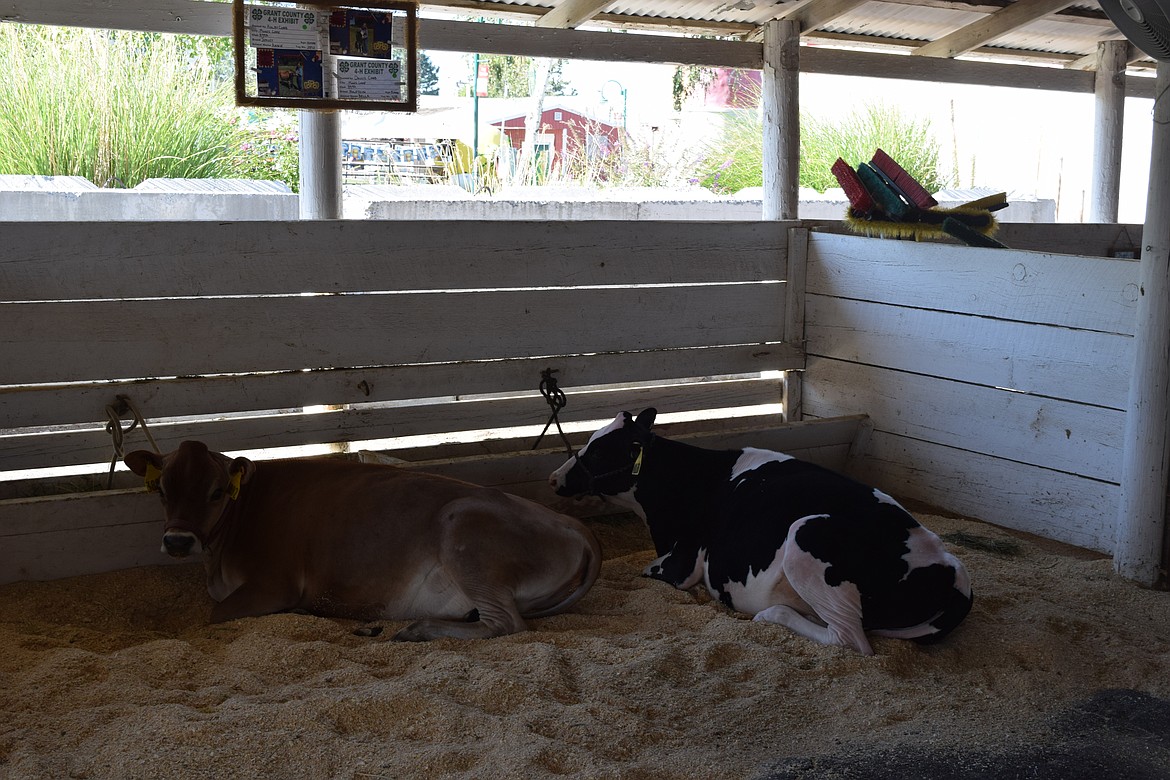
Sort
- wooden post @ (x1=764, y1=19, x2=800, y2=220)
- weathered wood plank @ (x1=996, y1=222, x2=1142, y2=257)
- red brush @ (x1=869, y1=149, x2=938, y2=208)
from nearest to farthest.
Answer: red brush @ (x1=869, y1=149, x2=938, y2=208) → wooden post @ (x1=764, y1=19, x2=800, y2=220) → weathered wood plank @ (x1=996, y1=222, x2=1142, y2=257)

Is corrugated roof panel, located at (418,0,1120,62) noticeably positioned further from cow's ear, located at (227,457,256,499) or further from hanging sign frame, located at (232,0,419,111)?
cow's ear, located at (227,457,256,499)

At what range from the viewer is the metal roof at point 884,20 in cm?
541

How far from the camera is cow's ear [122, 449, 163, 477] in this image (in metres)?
3.60

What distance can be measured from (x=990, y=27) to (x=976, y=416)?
2.97 meters

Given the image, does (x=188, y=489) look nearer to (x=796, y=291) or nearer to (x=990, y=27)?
(x=796, y=291)

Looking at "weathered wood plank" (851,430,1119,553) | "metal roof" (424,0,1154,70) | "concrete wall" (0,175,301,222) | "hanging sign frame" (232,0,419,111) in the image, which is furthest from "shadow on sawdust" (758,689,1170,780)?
"concrete wall" (0,175,301,222)

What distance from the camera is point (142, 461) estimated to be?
11.9ft

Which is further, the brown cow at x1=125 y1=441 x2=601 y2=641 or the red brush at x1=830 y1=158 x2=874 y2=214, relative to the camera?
the red brush at x1=830 y1=158 x2=874 y2=214

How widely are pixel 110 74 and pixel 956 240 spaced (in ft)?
20.5

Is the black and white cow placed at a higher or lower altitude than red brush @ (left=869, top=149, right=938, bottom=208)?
lower

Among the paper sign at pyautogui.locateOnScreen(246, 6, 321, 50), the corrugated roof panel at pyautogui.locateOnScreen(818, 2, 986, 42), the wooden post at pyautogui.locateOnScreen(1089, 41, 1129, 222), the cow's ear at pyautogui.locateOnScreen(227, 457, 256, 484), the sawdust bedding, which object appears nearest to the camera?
the sawdust bedding

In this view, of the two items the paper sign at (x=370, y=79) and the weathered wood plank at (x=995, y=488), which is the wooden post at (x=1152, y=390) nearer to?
the weathered wood plank at (x=995, y=488)

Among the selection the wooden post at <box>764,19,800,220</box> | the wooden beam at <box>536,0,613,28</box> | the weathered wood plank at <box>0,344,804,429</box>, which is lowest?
the weathered wood plank at <box>0,344,804,429</box>

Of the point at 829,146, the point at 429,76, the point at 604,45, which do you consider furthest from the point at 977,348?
the point at 429,76
